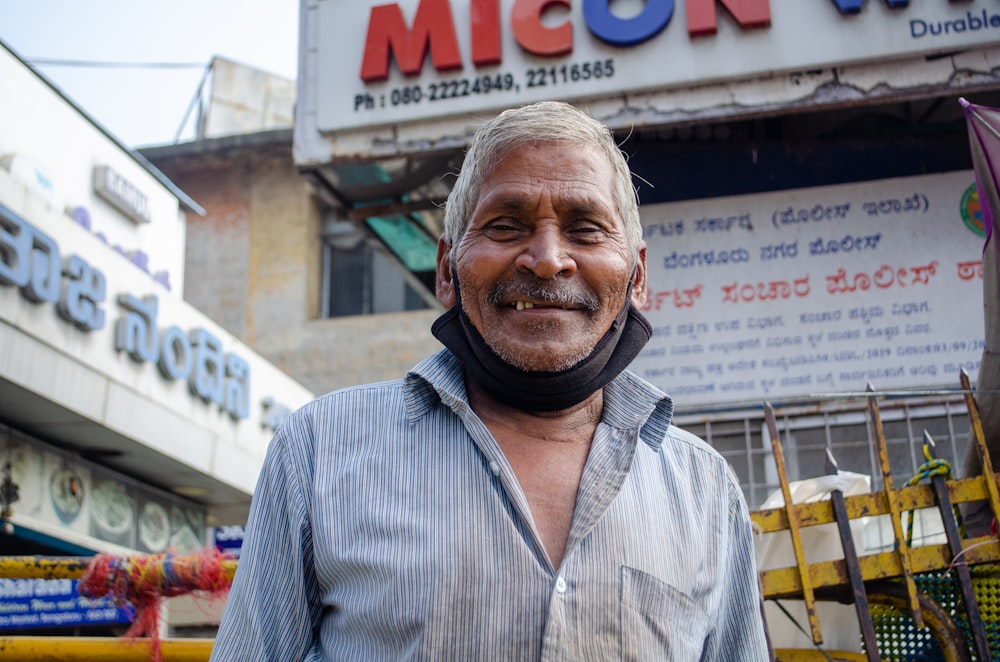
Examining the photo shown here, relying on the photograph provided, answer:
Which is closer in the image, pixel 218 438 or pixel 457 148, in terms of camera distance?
pixel 457 148

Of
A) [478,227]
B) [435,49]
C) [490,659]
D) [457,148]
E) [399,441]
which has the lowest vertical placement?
[490,659]

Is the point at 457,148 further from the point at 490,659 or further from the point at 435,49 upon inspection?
the point at 490,659

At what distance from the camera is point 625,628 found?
1534 mm

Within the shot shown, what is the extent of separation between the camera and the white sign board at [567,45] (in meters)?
4.91

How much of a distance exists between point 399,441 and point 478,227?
43 centimetres

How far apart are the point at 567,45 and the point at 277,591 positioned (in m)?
4.19

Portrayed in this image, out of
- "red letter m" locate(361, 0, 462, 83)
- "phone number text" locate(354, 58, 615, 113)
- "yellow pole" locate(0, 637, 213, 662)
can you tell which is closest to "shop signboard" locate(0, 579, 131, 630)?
"phone number text" locate(354, 58, 615, 113)

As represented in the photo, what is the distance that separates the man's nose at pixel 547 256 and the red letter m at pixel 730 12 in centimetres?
374

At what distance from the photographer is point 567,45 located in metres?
5.23

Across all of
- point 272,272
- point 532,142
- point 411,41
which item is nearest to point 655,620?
point 532,142

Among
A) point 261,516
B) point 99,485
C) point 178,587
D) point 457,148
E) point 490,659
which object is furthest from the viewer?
point 99,485

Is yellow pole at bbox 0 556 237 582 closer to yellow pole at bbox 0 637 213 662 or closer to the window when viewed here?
yellow pole at bbox 0 637 213 662

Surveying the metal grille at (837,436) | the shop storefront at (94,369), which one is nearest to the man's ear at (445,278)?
the metal grille at (837,436)

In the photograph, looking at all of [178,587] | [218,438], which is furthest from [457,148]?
[218,438]
